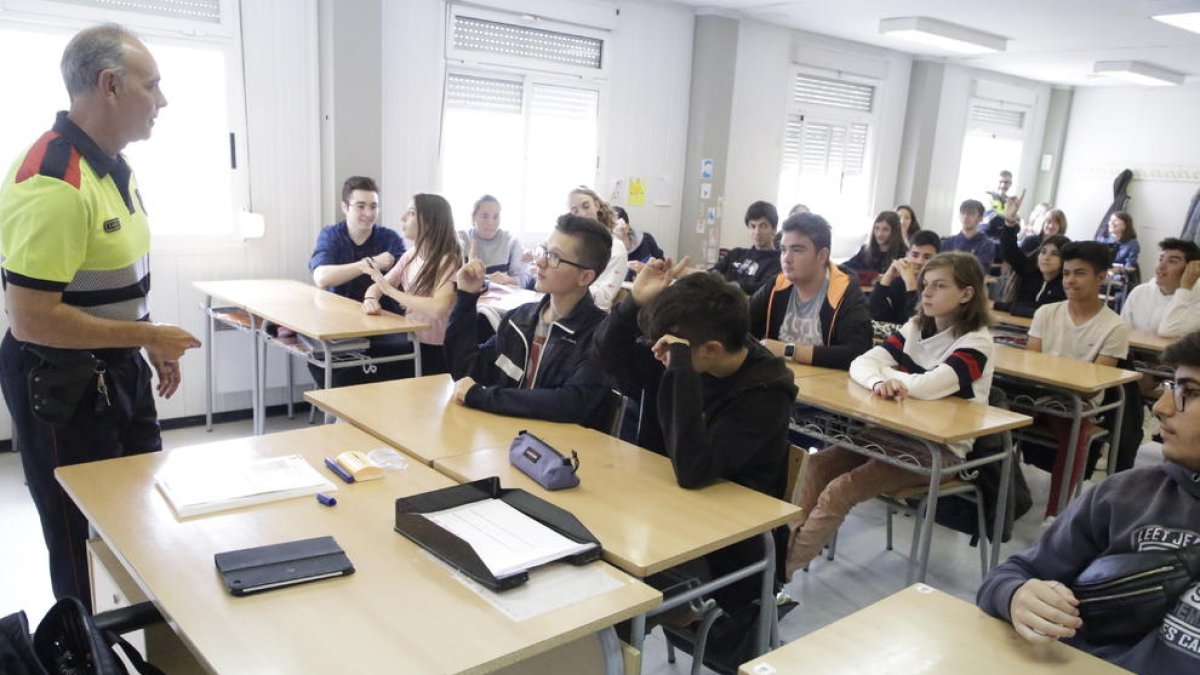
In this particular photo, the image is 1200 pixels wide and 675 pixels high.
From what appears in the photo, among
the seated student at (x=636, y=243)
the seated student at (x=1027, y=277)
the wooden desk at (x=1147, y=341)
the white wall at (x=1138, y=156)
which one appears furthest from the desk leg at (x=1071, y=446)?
the white wall at (x=1138, y=156)

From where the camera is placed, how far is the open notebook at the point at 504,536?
4.54ft

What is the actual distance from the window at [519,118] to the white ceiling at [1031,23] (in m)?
1.15

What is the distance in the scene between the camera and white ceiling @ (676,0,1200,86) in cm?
577

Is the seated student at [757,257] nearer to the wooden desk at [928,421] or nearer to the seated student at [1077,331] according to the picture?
the seated student at [1077,331]

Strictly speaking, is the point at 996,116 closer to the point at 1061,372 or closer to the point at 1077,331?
the point at 1077,331

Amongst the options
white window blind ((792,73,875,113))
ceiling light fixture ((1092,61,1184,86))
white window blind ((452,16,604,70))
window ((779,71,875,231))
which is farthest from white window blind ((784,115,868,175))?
ceiling light fixture ((1092,61,1184,86))

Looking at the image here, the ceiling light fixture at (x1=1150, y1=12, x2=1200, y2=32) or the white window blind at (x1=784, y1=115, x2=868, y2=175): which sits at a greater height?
the ceiling light fixture at (x1=1150, y1=12, x2=1200, y2=32)

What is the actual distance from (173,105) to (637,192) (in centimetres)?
326

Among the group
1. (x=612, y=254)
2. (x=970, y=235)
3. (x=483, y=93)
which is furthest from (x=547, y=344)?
(x=970, y=235)

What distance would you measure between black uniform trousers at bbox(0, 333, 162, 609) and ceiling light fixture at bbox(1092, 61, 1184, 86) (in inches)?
354

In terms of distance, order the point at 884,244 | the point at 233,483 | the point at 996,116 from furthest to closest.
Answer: the point at 996,116 < the point at 884,244 < the point at 233,483

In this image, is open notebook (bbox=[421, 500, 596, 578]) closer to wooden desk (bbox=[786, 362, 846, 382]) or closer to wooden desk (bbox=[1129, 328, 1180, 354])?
wooden desk (bbox=[786, 362, 846, 382])

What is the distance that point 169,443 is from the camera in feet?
13.6

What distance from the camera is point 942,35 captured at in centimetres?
653
